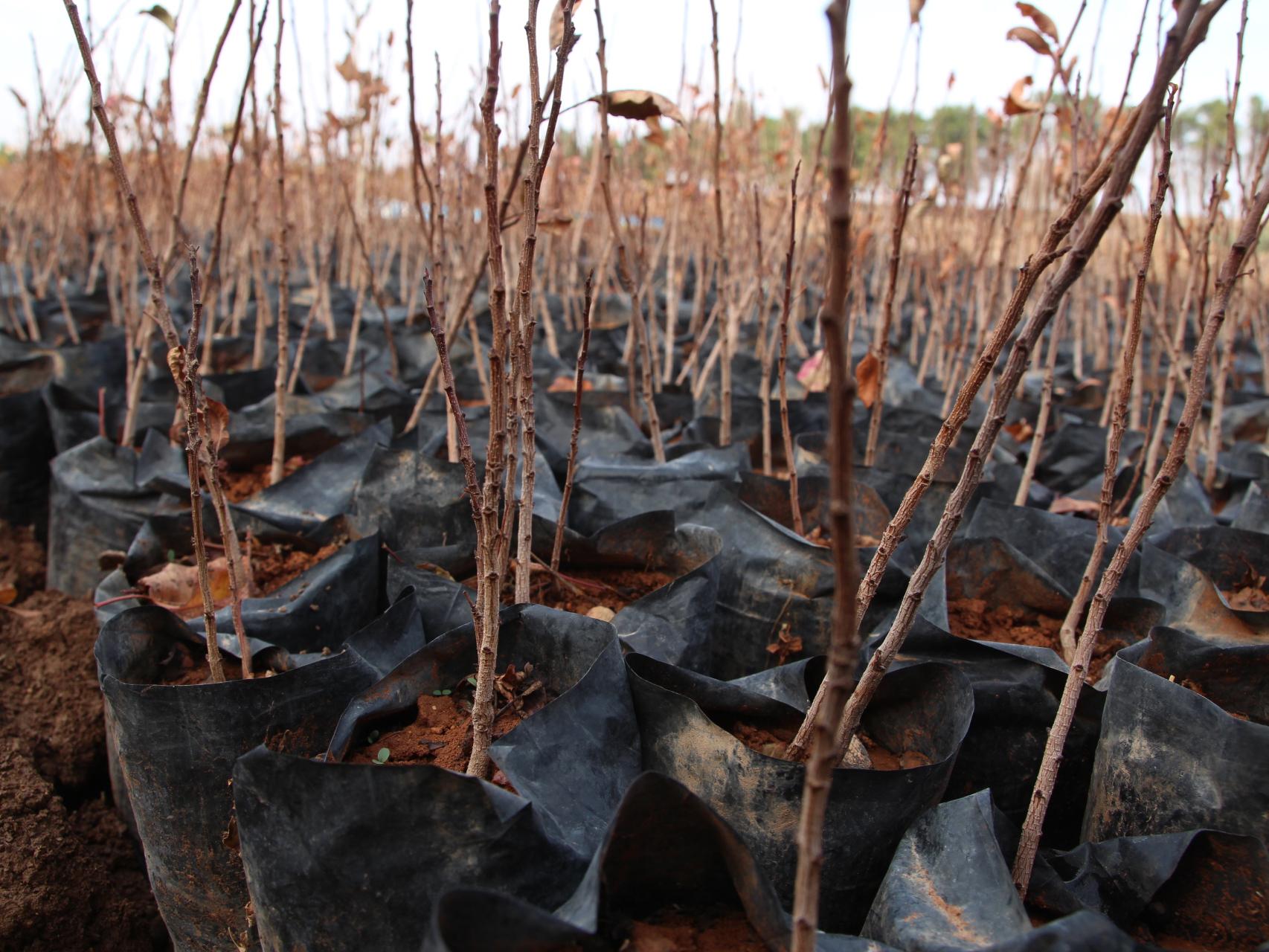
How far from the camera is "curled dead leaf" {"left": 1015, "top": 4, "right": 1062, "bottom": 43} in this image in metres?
1.28

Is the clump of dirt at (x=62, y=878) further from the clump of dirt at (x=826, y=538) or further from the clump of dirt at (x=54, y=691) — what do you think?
the clump of dirt at (x=826, y=538)

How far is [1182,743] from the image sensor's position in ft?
3.26

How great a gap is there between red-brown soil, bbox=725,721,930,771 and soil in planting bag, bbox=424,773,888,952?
0.59 feet

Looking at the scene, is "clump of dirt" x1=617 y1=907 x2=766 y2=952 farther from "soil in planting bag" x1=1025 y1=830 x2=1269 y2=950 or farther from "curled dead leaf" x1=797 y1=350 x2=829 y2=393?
"curled dead leaf" x1=797 y1=350 x2=829 y2=393

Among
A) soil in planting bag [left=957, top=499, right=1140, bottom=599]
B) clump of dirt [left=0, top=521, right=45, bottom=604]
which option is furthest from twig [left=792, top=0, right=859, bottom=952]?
clump of dirt [left=0, top=521, right=45, bottom=604]

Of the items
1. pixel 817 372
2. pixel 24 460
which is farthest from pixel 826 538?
pixel 24 460

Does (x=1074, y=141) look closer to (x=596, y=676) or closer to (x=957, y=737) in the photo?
(x=957, y=737)

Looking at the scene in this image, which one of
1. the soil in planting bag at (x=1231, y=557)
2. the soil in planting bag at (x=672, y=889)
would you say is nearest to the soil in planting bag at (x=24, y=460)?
Result: the soil in planting bag at (x=672, y=889)

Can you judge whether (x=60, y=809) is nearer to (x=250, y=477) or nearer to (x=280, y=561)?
(x=280, y=561)

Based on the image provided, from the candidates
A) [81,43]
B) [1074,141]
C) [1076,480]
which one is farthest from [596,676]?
[1076,480]

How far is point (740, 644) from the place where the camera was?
1527mm

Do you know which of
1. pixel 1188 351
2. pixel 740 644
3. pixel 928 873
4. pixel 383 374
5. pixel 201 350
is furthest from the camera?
pixel 1188 351

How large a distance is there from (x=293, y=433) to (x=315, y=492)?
0.37 metres

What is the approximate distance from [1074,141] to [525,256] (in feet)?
3.38
